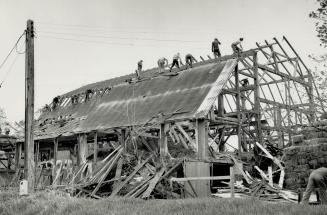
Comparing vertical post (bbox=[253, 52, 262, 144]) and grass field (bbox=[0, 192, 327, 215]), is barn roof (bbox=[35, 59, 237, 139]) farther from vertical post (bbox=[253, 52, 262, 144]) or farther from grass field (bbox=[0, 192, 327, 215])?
grass field (bbox=[0, 192, 327, 215])

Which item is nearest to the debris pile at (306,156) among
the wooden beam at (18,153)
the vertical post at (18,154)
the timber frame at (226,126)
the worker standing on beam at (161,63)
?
the timber frame at (226,126)

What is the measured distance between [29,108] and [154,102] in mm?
9007

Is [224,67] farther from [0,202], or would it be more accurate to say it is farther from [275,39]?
[0,202]

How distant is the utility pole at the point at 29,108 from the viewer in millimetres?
17125

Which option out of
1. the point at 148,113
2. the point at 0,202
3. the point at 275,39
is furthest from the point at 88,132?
the point at 275,39

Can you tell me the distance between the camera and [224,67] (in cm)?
2395

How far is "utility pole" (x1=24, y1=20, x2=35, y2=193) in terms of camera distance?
56.2 ft

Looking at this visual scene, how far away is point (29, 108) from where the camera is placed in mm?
17484

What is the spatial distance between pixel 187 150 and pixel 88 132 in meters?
7.40

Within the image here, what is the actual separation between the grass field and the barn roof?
7634 mm

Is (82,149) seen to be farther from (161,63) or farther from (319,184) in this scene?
(319,184)

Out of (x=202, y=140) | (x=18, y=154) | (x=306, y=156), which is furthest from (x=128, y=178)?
(x=18, y=154)

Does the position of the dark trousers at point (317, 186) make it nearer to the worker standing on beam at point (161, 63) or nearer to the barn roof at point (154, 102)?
the barn roof at point (154, 102)

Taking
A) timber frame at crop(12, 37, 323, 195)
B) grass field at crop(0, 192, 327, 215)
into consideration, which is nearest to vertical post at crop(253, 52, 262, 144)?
timber frame at crop(12, 37, 323, 195)
